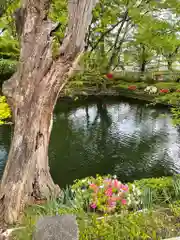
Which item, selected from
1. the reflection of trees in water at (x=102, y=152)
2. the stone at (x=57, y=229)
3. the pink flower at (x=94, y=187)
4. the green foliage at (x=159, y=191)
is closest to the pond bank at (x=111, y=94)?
the reflection of trees in water at (x=102, y=152)

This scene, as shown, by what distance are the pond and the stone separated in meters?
4.26

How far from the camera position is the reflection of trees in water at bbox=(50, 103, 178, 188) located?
7949 millimetres

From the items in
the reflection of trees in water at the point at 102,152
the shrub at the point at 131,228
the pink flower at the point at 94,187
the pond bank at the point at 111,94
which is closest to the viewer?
the shrub at the point at 131,228

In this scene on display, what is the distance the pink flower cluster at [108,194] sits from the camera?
4074 mm

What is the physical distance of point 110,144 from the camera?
401 inches

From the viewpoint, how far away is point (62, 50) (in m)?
3.77

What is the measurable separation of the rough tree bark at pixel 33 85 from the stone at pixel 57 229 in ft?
4.71

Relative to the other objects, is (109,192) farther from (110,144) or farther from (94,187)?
(110,144)

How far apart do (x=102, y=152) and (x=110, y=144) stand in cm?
81

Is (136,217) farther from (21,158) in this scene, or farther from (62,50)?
(62,50)

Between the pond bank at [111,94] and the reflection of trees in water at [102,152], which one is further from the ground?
the pond bank at [111,94]

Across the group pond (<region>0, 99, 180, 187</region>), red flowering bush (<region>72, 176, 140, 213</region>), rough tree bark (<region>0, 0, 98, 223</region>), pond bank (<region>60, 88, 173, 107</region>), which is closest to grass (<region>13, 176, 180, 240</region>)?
red flowering bush (<region>72, 176, 140, 213</region>)

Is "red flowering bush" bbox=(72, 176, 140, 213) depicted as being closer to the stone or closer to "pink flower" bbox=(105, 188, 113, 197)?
"pink flower" bbox=(105, 188, 113, 197)

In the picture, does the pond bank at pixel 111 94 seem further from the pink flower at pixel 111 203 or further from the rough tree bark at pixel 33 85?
the pink flower at pixel 111 203
